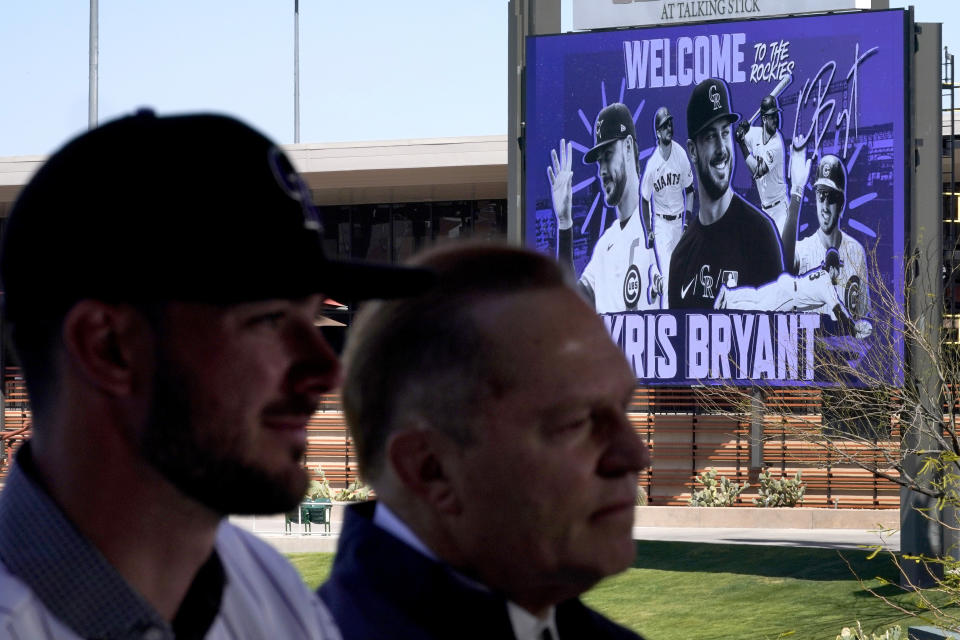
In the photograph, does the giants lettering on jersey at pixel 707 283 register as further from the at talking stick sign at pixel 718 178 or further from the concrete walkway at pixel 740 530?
the concrete walkway at pixel 740 530

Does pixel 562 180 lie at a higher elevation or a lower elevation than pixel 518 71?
lower

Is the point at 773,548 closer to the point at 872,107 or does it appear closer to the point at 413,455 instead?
the point at 872,107

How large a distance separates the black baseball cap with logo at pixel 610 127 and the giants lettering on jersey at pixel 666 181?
580 millimetres

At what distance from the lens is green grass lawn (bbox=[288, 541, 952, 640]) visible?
532 inches

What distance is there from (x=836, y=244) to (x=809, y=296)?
2.20 feet

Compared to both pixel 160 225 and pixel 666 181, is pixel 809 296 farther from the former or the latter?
pixel 160 225

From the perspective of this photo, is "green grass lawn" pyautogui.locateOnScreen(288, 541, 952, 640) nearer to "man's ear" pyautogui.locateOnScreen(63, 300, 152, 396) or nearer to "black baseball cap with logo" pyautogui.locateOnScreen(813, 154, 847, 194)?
"black baseball cap with logo" pyautogui.locateOnScreen(813, 154, 847, 194)

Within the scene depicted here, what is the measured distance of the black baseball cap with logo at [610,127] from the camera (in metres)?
16.5

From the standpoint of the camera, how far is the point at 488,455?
1.66 m

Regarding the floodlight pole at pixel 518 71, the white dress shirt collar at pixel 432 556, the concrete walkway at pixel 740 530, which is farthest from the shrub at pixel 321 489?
the white dress shirt collar at pixel 432 556

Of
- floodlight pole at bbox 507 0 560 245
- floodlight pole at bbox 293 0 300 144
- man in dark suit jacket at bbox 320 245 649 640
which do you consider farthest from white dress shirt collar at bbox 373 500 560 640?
floodlight pole at bbox 293 0 300 144

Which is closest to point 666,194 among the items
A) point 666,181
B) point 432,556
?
point 666,181

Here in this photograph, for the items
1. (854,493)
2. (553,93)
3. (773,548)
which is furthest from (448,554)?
(854,493)

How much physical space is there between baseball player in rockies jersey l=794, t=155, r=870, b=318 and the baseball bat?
100cm
